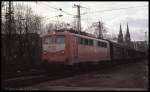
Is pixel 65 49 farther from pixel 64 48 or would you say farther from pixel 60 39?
pixel 60 39

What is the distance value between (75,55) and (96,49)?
22.1ft

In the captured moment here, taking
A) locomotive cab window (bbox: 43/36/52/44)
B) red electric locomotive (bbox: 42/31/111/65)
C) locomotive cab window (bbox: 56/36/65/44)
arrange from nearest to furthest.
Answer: red electric locomotive (bbox: 42/31/111/65) < locomotive cab window (bbox: 56/36/65/44) < locomotive cab window (bbox: 43/36/52/44)

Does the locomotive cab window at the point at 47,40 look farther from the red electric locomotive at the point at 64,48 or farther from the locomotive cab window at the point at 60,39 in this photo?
the locomotive cab window at the point at 60,39

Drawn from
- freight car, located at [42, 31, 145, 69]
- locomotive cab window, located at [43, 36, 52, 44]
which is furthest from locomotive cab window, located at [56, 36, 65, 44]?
locomotive cab window, located at [43, 36, 52, 44]

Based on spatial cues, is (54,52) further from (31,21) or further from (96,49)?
(31,21)

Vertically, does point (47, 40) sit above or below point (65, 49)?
above

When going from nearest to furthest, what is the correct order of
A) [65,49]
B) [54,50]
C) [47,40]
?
[65,49], [54,50], [47,40]

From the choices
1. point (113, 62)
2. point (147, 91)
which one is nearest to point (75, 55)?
point (147, 91)

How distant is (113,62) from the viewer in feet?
143

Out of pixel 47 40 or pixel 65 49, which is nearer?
pixel 65 49

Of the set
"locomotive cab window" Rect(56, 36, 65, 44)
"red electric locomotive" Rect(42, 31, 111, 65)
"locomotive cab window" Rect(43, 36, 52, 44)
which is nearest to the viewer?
"red electric locomotive" Rect(42, 31, 111, 65)

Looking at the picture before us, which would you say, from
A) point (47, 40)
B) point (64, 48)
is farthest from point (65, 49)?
point (47, 40)

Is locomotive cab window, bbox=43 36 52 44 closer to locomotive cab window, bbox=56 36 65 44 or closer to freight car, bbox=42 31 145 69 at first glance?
freight car, bbox=42 31 145 69

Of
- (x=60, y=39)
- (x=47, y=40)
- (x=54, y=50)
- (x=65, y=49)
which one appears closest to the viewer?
(x=65, y=49)
